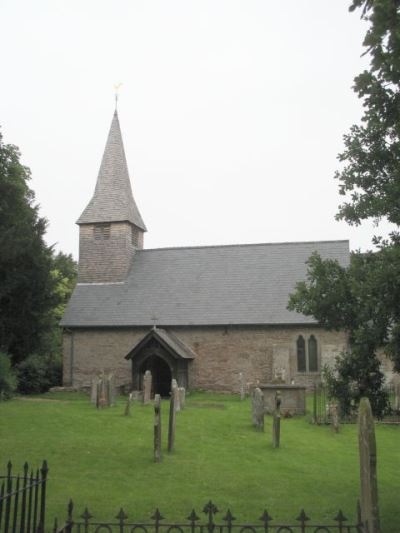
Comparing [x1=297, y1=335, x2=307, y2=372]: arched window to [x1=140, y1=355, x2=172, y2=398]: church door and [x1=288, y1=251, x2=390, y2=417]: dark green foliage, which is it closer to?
[x1=140, y1=355, x2=172, y2=398]: church door

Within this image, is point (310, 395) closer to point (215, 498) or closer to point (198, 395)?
point (198, 395)

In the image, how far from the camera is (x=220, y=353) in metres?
29.3

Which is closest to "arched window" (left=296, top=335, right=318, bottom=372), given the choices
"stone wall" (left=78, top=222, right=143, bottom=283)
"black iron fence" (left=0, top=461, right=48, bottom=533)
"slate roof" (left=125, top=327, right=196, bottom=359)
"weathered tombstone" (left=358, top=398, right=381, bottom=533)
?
"slate roof" (left=125, top=327, right=196, bottom=359)

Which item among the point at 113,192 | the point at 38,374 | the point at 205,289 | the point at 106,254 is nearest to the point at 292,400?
the point at 205,289

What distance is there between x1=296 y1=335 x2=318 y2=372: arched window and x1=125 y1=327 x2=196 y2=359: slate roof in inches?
214

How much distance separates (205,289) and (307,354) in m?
6.64

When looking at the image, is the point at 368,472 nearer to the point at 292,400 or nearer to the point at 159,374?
the point at 292,400

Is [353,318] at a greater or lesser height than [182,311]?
lesser

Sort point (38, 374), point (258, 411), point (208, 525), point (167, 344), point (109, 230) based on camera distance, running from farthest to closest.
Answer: point (109, 230), point (38, 374), point (167, 344), point (258, 411), point (208, 525)

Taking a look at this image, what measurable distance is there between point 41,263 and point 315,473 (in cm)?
1715

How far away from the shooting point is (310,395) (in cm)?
2744

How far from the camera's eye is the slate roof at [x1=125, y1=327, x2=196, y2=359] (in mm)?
27859

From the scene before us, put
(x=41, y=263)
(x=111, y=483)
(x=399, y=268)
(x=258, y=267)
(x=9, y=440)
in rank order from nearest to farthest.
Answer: (x=399, y=268), (x=111, y=483), (x=9, y=440), (x=41, y=263), (x=258, y=267)

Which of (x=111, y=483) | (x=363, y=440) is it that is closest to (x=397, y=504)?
(x=363, y=440)
